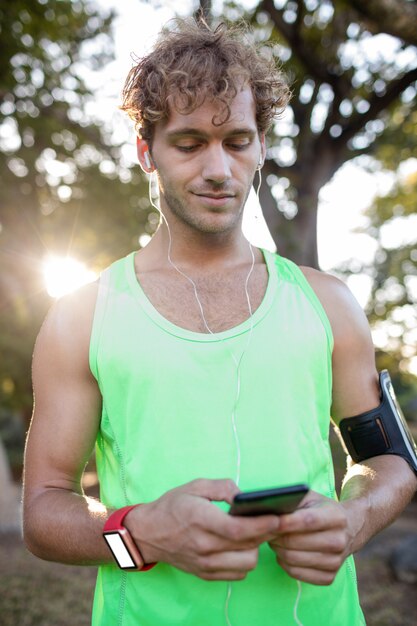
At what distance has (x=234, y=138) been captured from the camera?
2277 mm

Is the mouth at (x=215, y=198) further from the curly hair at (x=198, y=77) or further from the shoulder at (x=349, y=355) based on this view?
the shoulder at (x=349, y=355)

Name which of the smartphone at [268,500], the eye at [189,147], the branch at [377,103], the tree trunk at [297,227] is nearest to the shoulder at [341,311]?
the eye at [189,147]

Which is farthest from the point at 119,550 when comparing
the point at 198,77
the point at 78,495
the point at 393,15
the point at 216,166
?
the point at 393,15

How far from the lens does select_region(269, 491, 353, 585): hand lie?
160 centimetres

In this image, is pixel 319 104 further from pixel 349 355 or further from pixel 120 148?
pixel 349 355

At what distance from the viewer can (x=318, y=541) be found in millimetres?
1642

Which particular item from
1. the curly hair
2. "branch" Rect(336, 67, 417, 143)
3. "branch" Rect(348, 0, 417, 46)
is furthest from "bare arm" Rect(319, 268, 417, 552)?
"branch" Rect(336, 67, 417, 143)

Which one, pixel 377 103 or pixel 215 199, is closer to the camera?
pixel 215 199

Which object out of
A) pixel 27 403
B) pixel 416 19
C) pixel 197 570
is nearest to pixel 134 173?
pixel 27 403

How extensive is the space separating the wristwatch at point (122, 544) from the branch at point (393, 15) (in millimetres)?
4490

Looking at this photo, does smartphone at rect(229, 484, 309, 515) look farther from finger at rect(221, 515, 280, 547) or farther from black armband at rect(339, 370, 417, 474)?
black armband at rect(339, 370, 417, 474)

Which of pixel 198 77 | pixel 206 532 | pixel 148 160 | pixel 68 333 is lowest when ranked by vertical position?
pixel 206 532

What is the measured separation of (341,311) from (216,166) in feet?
2.05

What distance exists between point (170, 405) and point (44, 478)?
46cm
